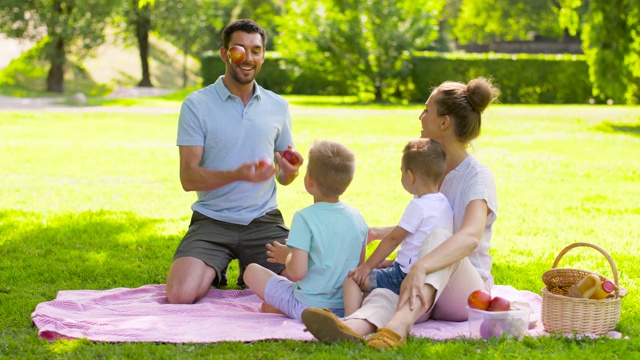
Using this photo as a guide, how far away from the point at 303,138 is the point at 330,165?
1178cm

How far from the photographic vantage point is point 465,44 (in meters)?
55.7

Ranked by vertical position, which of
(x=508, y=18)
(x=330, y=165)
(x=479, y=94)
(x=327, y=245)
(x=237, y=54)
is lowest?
(x=327, y=245)

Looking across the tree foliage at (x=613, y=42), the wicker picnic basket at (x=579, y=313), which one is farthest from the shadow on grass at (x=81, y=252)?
the tree foliage at (x=613, y=42)

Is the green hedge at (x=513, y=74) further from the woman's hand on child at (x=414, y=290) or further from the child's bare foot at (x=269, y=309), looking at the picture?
the woman's hand on child at (x=414, y=290)

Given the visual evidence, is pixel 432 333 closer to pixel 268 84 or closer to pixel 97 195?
pixel 97 195

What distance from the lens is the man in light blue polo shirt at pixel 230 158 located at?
533 cm

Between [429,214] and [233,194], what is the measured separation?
1.58 metres

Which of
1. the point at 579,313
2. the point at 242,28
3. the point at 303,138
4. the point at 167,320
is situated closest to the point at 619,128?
the point at 303,138

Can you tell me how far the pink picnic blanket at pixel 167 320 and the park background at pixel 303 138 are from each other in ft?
0.44

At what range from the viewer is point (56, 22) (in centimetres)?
2692

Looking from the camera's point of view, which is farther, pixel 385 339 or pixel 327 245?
pixel 327 245

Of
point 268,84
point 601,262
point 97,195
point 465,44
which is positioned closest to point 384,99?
point 268,84

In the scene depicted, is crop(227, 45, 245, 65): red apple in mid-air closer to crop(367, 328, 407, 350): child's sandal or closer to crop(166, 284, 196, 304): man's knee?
crop(166, 284, 196, 304): man's knee

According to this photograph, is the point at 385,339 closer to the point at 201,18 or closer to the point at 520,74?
the point at 520,74
